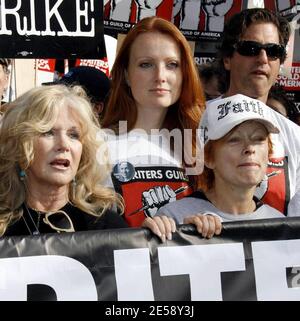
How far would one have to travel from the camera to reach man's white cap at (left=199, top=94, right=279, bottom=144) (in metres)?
3.78

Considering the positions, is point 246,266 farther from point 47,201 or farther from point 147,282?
point 47,201

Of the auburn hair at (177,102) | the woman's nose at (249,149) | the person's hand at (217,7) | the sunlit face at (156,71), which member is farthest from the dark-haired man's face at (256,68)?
the person's hand at (217,7)

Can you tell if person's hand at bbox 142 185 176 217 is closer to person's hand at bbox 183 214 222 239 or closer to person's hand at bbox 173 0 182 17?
person's hand at bbox 183 214 222 239

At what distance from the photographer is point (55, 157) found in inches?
141

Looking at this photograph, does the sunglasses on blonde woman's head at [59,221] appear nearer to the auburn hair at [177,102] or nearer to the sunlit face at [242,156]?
the sunlit face at [242,156]

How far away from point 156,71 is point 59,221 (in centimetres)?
106

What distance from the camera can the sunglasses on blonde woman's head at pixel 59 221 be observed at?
11.6 feet

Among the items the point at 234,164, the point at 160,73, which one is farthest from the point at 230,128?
the point at 160,73

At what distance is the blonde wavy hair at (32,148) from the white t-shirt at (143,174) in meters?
0.18

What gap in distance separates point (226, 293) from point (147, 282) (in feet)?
1.06

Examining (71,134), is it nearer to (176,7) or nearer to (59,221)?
(59,221)

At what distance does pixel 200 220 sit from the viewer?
3.38m

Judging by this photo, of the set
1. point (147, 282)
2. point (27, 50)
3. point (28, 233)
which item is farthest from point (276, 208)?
point (27, 50)

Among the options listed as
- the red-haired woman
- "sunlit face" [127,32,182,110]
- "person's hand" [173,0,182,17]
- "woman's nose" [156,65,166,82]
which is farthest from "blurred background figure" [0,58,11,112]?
"person's hand" [173,0,182,17]
